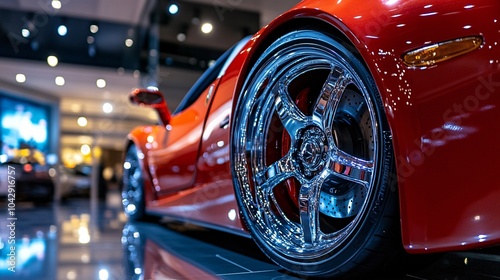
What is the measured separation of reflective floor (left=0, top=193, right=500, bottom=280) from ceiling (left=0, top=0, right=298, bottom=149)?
15.5 ft

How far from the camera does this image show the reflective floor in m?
1.83

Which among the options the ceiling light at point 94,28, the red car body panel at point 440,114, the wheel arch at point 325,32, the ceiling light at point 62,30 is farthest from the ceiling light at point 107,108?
the red car body panel at point 440,114

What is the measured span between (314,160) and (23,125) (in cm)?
1828

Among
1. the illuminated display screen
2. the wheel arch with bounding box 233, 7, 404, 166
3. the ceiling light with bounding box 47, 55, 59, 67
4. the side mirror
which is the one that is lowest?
the wheel arch with bounding box 233, 7, 404, 166

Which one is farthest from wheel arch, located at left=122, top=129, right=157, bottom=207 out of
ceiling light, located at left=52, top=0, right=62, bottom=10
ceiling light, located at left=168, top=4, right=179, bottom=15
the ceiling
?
ceiling light, located at left=52, top=0, right=62, bottom=10

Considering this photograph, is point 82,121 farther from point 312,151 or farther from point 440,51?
point 440,51

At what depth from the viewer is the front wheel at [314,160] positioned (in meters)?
1.33

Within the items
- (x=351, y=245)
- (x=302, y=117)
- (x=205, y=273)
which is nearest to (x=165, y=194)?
(x=205, y=273)

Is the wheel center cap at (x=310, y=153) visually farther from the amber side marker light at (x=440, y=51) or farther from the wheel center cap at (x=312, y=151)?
the amber side marker light at (x=440, y=51)

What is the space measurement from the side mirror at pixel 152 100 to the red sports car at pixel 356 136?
87 centimetres

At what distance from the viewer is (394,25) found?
4.21ft

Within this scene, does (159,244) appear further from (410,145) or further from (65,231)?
(410,145)

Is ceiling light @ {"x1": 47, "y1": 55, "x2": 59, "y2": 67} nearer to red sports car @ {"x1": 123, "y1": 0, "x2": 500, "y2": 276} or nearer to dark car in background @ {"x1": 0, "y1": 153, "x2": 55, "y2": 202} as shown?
dark car in background @ {"x1": 0, "y1": 153, "x2": 55, "y2": 202}

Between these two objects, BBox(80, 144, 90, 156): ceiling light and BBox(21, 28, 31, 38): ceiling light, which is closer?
BBox(21, 28, 31, 38): ceiling light
